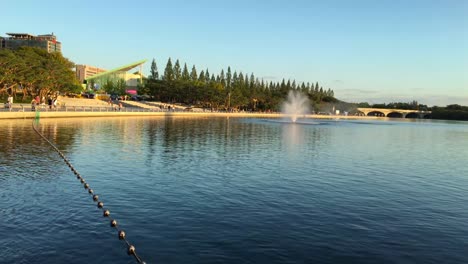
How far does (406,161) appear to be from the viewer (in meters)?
34.0

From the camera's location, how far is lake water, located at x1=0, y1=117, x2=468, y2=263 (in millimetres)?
11430

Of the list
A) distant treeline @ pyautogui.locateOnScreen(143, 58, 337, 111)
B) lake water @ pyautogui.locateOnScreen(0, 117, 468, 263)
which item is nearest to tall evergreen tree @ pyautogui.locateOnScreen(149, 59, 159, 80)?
distant treeline @ pyautogui.locateOnScreen(143, 58, 337, 111)

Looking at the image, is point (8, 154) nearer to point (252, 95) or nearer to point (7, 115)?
point (7, 115)

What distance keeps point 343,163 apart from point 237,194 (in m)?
14.7

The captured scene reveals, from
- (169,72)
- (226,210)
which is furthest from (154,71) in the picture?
(226,210)

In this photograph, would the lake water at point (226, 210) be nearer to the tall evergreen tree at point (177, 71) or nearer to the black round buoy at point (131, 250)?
the black round buoy at point (131, 250)

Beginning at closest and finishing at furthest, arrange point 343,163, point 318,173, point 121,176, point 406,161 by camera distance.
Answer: point 121,176 → point 318,173 → point 343,163 → point 406,161

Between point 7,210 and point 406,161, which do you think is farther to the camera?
point 406,161

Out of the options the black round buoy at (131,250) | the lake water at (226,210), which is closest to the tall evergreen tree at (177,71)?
the lake water at (226,210)

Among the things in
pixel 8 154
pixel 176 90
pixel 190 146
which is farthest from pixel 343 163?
pixel 176 90

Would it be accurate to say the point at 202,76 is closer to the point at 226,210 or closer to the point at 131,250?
the point at 226,210

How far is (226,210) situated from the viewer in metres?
15.7

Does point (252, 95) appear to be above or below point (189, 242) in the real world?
above

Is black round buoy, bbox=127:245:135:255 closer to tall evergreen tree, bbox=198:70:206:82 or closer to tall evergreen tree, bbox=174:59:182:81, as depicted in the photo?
tall evergreen tree, bbox=174:59:182:81
